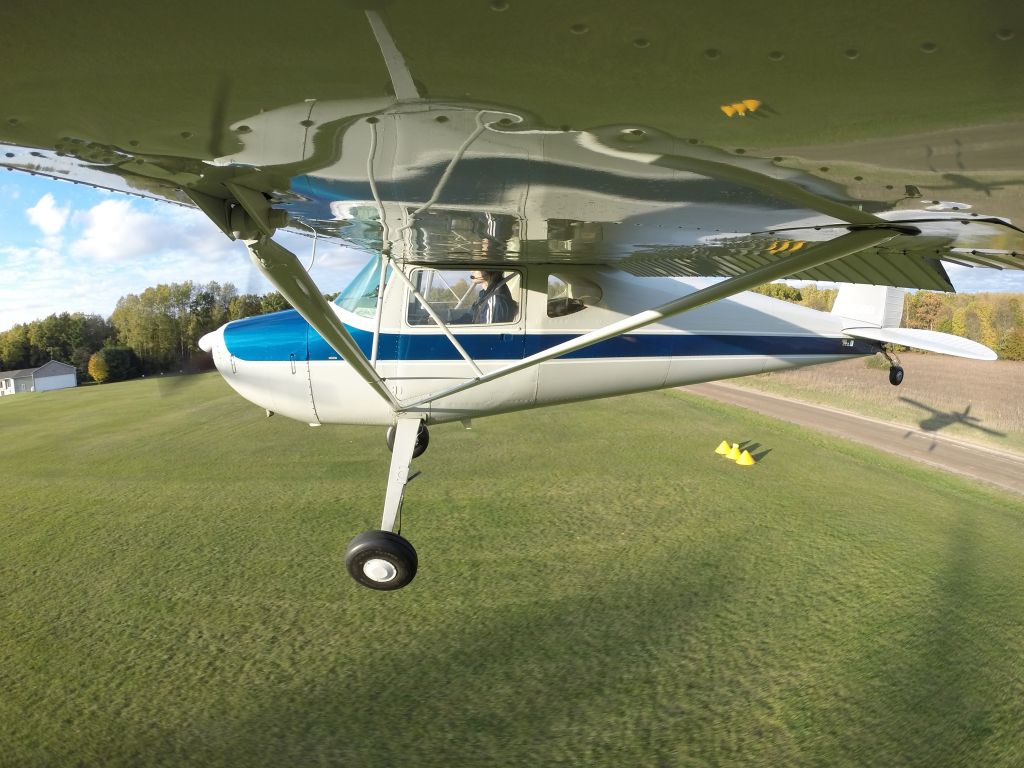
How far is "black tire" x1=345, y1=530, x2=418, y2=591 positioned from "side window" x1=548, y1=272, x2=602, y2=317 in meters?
2.14

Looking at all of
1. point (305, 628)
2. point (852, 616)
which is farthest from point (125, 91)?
point (852, 616)

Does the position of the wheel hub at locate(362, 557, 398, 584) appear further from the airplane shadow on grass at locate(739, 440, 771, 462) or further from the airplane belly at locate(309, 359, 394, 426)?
the airplane shadow on grass at locate(739, 440, 771, 462)

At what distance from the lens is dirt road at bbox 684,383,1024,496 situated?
7.55m

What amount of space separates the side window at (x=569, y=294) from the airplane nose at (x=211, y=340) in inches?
118

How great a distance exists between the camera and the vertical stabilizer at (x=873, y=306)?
19.4ft

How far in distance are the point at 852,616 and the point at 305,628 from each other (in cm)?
364

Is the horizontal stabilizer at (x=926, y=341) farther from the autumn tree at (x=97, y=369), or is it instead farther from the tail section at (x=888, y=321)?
the autumn tree at (x=97, y=369)

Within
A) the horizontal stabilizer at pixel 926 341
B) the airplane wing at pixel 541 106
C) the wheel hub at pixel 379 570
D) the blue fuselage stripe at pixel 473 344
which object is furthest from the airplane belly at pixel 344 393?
the horizontal stabilizer at pixel 926 341

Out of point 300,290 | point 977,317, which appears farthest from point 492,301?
point 977,317

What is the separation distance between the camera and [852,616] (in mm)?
3695

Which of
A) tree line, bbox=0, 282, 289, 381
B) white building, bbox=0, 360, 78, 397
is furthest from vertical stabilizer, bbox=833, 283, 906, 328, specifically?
white building, bbox=0, 360, 78, 397

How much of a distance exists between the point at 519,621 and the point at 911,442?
8.66 metres

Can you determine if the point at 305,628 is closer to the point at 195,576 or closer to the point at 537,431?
the point at 195,576

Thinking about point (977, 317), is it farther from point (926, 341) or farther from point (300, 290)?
point (300, 290)
